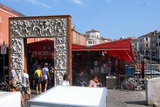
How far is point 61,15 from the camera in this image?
37.7 ft

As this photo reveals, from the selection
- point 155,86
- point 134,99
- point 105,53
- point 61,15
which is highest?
point 61,15

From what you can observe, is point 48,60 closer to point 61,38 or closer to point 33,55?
point 33,55

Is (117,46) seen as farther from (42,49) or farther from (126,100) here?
(42,49)

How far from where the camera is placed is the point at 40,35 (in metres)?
11.8

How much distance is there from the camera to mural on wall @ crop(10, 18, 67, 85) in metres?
11.5

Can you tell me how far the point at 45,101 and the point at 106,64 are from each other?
37.3 feet

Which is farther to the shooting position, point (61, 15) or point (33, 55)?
point (33, 55)

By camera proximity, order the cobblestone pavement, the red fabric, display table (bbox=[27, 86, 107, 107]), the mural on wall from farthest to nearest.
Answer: the red fabric → the mural on wall → the cobblestone pavement → display table (bbox=[27, 86, 107, 107])

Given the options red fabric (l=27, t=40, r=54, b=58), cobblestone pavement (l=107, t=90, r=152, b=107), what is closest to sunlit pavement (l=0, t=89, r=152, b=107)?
cobblestone pavement (l=107, t=90, r=152, b=107)

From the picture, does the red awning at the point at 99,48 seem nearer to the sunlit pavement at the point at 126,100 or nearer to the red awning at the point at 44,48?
the red awning at the point at 44,48

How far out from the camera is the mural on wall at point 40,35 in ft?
37.7

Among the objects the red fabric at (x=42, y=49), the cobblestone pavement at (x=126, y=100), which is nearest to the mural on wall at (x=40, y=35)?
the red fabric at (x=42, y=49)

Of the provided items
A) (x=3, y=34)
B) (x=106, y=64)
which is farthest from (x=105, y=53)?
(x=3, y=34)

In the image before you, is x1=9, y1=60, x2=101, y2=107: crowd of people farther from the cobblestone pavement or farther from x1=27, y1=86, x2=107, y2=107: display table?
x1=27, y1=86, x2=107, y2=107: display table
